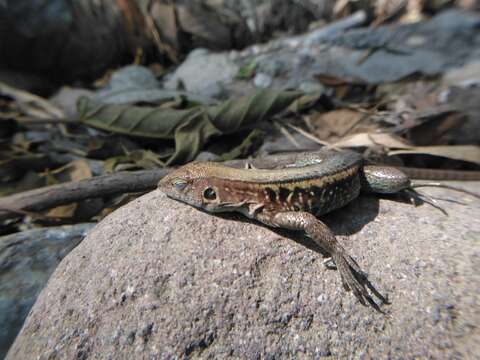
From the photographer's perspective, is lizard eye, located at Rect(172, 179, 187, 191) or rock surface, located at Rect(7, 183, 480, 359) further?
lizard eye, located at Rect(172, 179, 187, 191)

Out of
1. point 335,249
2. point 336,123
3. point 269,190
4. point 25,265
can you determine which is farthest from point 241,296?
point 336,123

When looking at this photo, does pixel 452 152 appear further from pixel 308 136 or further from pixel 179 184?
pixel 179 184

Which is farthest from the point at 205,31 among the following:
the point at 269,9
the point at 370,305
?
the point at 370,305

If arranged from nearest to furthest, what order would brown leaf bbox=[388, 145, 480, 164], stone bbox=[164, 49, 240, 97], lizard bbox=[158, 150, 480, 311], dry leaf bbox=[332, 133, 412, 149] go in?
lizard bbox=[158, 150, 480, 311], brown leaf bbox=[388, 145, 480, 164], dry leaf bbox=[332, 133, 412, 149], stone bbox=[164, 49, 240, 97]

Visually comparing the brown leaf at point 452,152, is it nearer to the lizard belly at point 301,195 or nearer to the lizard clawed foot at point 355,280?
the lizard belly at point 301,195

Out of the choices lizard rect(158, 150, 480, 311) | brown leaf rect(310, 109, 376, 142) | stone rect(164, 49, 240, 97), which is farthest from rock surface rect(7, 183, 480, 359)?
stone rect(164, 49, 240, 97)

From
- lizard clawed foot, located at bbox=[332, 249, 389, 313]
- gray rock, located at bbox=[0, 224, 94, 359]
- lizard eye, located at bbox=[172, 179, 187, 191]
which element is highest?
lizard eye, located at bbox=[172, 179, 187, 191]

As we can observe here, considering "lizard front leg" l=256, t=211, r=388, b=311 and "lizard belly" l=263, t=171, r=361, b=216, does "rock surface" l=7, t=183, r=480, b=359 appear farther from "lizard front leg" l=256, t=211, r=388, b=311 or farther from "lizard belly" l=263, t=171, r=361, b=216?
"lizard belly" l=263, t=171, r=361, b=216
